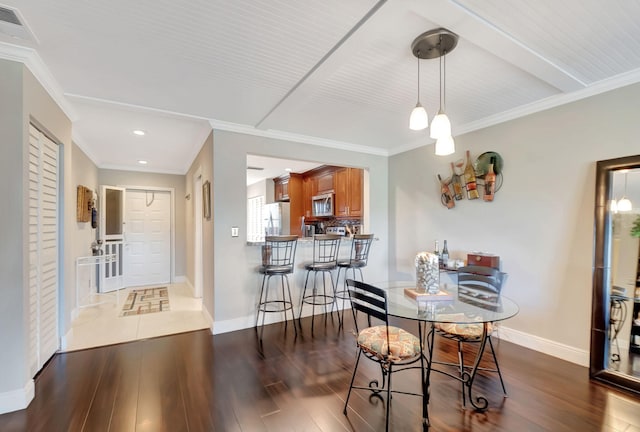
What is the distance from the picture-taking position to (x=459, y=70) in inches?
90.7

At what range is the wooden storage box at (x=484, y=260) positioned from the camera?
10.1 ft

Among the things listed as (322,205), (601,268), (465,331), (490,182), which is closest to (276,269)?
(465,331)

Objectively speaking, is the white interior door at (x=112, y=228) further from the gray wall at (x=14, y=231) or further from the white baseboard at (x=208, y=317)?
the gray wall at (x=14, y=231)

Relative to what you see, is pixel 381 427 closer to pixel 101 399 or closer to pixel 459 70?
pixel 101 399

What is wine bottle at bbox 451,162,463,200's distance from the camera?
3572 millimetres

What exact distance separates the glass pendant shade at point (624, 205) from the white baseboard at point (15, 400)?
4.76 metres

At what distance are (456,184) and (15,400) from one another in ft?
14.7

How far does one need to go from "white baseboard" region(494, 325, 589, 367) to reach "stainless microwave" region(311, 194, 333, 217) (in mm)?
3458

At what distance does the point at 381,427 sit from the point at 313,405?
0.49 m

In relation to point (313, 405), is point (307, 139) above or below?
above

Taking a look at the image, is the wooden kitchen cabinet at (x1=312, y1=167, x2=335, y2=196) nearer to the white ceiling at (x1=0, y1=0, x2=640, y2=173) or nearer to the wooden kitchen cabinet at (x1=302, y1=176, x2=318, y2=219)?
the wooden kitchen cabinet at (x1=302, y1=176, x2=318, y2=219)

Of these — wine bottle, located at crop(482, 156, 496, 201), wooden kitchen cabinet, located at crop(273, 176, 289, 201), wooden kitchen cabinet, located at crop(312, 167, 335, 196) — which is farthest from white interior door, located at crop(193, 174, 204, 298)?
wine bottle, located at crop(482, 156, 496, 201)

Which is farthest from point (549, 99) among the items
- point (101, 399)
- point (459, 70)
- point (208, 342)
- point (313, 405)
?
point (101, 399)

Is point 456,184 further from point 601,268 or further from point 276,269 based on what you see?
point 276,269
